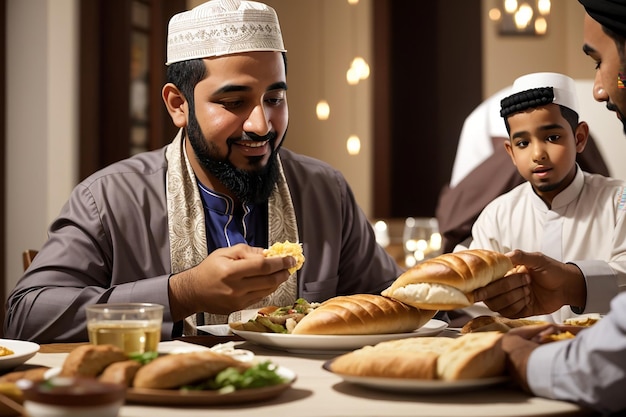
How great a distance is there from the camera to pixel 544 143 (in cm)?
288

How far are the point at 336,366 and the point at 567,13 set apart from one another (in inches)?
318

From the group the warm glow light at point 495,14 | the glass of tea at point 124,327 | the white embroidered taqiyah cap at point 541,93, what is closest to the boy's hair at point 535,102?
the white embroidered taqiyah cap at point 541,93

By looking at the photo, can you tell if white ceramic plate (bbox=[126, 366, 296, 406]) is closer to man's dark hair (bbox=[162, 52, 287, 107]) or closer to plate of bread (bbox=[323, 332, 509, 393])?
plate of bread (bbox=[323, 332, 509, 393])

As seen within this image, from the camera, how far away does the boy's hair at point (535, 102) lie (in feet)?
9.41

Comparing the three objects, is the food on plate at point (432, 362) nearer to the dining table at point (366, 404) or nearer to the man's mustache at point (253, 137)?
the dining table at point (366, 404)

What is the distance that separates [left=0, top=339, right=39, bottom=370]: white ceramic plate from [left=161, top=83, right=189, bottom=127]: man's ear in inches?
44.9

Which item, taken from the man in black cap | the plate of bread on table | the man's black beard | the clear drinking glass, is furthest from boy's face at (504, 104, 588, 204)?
the clear drinking glass

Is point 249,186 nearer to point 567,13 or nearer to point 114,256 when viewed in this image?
point 114,256

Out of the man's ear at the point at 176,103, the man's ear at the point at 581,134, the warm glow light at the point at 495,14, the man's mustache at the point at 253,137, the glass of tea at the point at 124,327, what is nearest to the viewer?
the glass of tea at the point at 124,327

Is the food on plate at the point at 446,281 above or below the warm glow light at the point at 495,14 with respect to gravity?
below

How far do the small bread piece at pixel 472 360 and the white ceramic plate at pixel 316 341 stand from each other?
1.07 feet

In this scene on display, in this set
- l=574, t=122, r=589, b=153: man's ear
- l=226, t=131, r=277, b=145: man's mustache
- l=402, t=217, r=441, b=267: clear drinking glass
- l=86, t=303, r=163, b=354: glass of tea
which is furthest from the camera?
l=402, t=217, r=441, b=267: clear drinking glass

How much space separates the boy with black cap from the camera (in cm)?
288

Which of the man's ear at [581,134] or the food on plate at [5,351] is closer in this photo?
the food on plate at [5,351]
